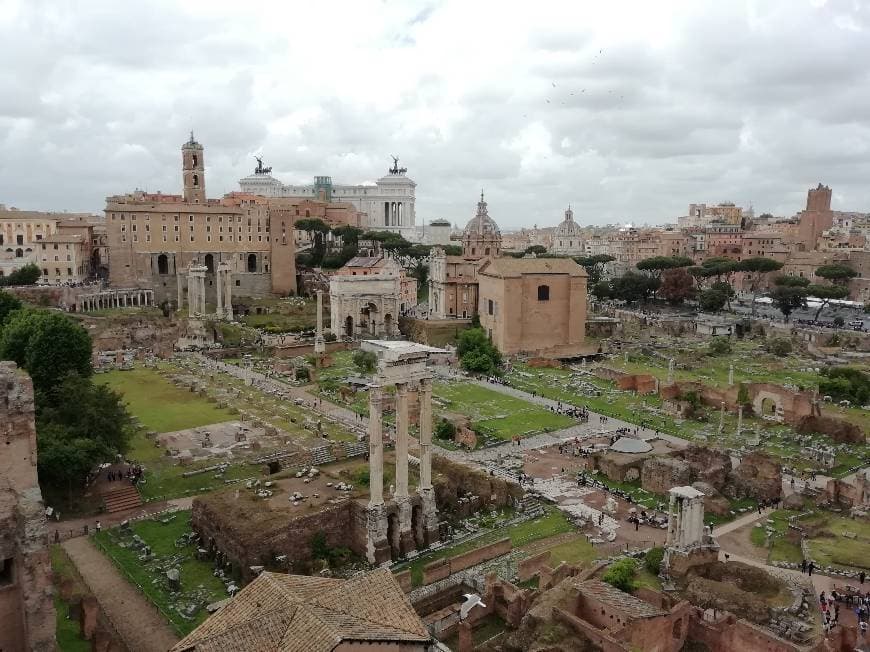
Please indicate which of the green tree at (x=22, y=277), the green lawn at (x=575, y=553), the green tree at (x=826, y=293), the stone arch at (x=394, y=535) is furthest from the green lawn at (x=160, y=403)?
the green tree at (x=826, y=293)

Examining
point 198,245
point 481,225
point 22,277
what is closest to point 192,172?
point 198,245

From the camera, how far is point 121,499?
28.5 meters

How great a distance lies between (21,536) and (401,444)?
39.4ft

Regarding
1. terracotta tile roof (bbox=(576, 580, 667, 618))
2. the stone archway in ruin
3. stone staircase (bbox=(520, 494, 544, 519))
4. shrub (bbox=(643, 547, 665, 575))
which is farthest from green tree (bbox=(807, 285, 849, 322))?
terracotta tile roof (bbox=(576, 580, 667, 618))

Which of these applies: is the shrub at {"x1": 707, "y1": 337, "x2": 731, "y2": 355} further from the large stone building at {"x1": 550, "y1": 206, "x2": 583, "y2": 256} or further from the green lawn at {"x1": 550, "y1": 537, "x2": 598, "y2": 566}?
the large stone building at {"x1": 550, "y1": 206, "x2": 583, "y2": 256}

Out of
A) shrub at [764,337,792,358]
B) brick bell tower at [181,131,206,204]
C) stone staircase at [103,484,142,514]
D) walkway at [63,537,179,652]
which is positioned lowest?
walkway at [63,537,179,652]

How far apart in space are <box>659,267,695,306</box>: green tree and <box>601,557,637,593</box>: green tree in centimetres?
7418

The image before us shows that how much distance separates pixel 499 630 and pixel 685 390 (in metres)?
30.0

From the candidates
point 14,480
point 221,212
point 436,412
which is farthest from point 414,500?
point 221,212

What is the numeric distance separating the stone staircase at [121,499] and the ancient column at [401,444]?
11212 millimetres

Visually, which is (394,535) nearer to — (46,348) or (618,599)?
(618,599)

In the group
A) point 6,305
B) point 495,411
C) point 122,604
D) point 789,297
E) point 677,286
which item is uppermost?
point 6,305

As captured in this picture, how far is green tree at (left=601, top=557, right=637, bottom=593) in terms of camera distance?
67.8 feet

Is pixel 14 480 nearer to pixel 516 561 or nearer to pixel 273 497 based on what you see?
pixel 273 497
